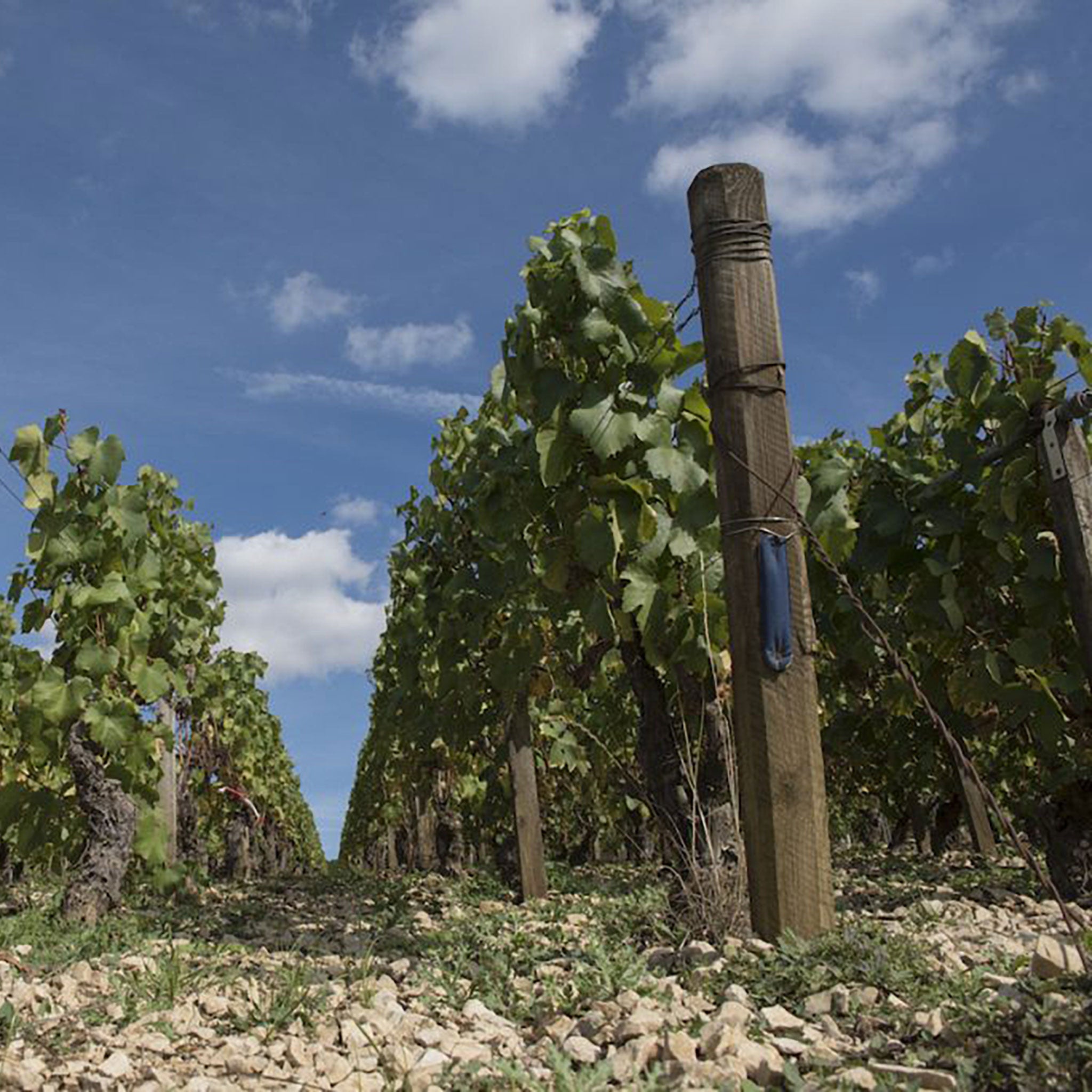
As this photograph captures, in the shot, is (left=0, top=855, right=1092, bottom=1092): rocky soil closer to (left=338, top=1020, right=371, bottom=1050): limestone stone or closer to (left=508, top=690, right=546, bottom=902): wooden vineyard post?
(left=338, top=1020, right=371, bottom=1050): limestone stone

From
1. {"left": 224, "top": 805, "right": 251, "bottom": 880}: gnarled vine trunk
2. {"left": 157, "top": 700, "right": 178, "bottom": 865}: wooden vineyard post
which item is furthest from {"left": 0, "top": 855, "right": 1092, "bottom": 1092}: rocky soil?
{"left": 224, "top": 805, "right": 251, "bottom": 880}: gnarled vine trunk

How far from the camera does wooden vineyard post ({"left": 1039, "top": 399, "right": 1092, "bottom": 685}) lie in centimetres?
493

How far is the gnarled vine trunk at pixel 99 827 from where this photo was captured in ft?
23.2

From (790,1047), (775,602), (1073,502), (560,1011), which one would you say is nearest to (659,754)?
(775,602)

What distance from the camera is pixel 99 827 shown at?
7219mm

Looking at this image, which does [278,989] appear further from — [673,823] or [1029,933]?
[1029,933]

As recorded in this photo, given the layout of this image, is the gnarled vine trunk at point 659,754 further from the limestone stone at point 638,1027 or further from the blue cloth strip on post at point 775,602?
the limestone stone at point 638,1027

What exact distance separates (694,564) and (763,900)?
163cm

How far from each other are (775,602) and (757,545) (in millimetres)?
217

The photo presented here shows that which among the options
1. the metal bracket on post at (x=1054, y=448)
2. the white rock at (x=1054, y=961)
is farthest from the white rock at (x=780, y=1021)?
the metal bracket on post at (x=1054, y=448)

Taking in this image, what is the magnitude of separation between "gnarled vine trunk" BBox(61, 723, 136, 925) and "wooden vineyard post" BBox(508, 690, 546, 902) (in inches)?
103

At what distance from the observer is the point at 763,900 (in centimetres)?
392

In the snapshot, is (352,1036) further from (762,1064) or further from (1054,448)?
(1054,448)

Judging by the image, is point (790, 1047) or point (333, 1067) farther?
point (333, 1067)
